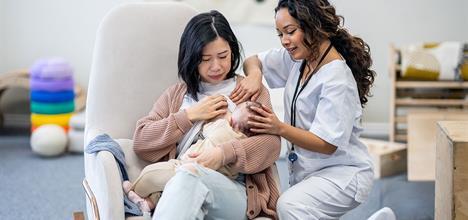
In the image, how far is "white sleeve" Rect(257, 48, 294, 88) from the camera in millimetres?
2141

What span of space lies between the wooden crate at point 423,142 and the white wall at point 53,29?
1870 mm

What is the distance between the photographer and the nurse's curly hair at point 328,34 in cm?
187

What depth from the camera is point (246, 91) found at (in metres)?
1.98

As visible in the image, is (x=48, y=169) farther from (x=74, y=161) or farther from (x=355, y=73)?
(x=355, y=73)

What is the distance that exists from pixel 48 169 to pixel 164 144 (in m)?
1.75

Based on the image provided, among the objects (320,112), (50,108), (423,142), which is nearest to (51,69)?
(50,108)

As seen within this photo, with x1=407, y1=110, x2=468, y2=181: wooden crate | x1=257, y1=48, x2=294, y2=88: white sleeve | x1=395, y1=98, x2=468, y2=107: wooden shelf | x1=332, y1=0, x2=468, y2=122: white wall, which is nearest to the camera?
x1=257, y1=48, x2=294, y2=88: white sleeve

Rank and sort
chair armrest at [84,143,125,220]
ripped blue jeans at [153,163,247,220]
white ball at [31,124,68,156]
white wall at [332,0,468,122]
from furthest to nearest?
1. white wall at [332,0,468,122]
2. white ball at [31,124,68,156]
3. chair armrest at [84,143,125,220]
4. ripped blue jeans at [153,163,247,220]

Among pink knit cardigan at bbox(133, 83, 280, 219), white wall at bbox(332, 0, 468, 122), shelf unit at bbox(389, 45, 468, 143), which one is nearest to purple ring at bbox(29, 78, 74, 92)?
white wall at bbox(332, 0, 468, 122)

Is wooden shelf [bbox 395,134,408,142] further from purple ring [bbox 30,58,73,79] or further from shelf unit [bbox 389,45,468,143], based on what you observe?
purple ring [bbox 30,58,73,79]

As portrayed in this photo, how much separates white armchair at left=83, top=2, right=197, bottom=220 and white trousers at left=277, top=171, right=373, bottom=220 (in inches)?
17.5

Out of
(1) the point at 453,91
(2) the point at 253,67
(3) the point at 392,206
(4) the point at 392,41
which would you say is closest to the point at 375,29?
(4) the point at 392,41

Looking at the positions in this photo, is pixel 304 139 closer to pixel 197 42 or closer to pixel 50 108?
pixel 197 42

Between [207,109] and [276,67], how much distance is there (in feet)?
1.02
